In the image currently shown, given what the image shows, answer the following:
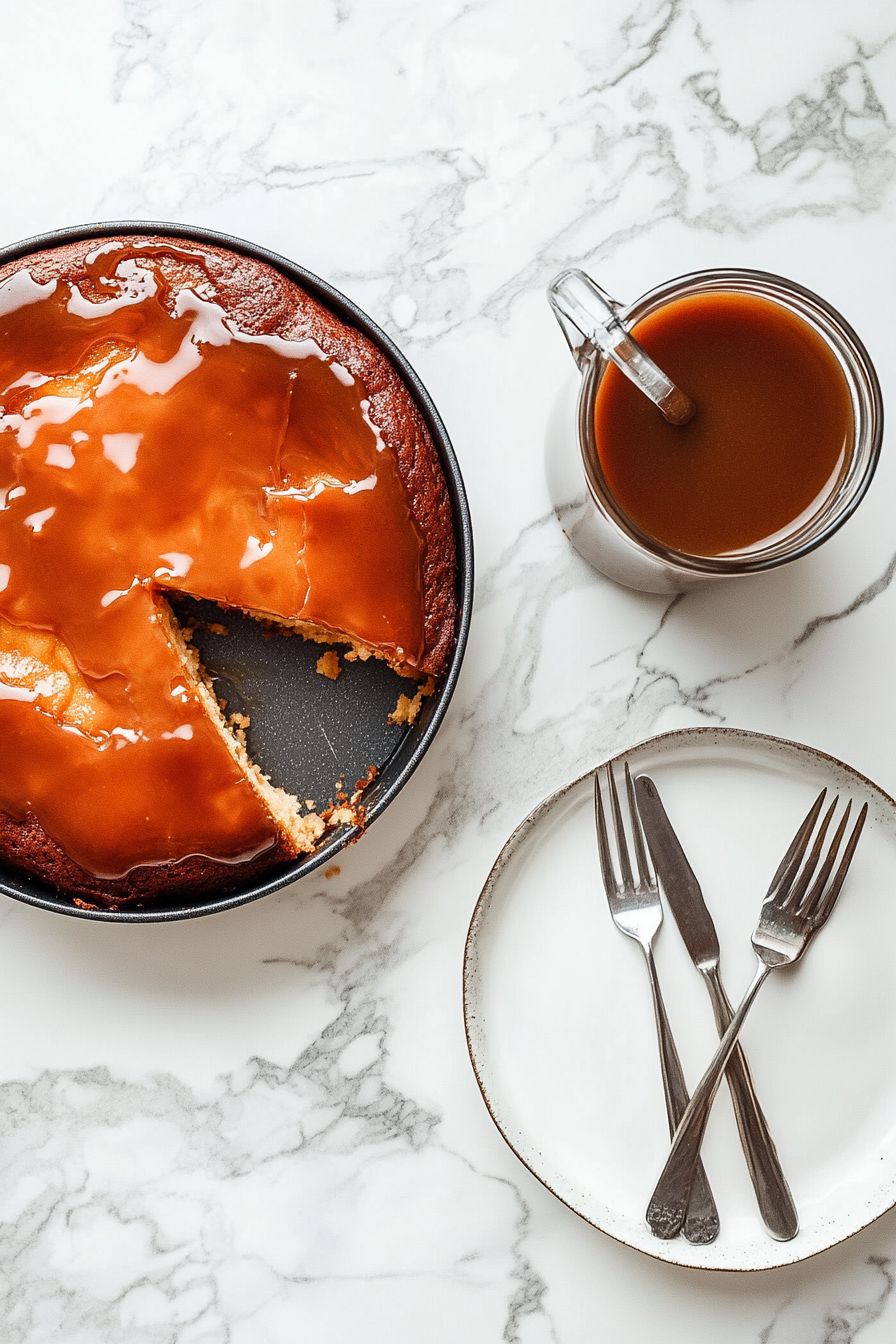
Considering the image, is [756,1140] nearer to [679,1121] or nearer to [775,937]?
[679,1121]

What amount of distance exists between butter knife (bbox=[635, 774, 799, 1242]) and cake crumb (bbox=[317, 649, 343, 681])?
2.38 ft

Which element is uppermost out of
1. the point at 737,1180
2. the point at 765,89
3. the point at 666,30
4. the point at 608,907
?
the point at 666,30

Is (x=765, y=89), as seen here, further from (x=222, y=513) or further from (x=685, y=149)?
(x=222, y=513)

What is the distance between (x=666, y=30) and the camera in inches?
90.6

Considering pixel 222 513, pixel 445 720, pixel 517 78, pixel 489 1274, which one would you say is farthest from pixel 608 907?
pixel 517 78

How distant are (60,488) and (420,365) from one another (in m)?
0.86

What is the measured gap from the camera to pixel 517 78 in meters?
2.29

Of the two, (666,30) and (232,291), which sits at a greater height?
(232,291)

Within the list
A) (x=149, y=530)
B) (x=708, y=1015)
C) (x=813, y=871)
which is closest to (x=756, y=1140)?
(x=708, y=1015)

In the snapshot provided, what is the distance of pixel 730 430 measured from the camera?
1.87 m

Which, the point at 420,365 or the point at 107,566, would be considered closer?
the point at 107,566

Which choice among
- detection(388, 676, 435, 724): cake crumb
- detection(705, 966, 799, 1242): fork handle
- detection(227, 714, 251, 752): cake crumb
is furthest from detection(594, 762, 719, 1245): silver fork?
detection(227, 714, 251, 752): cake crumb

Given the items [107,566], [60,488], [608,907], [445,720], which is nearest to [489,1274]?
[608,907]

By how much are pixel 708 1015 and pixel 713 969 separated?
0.13 meters
